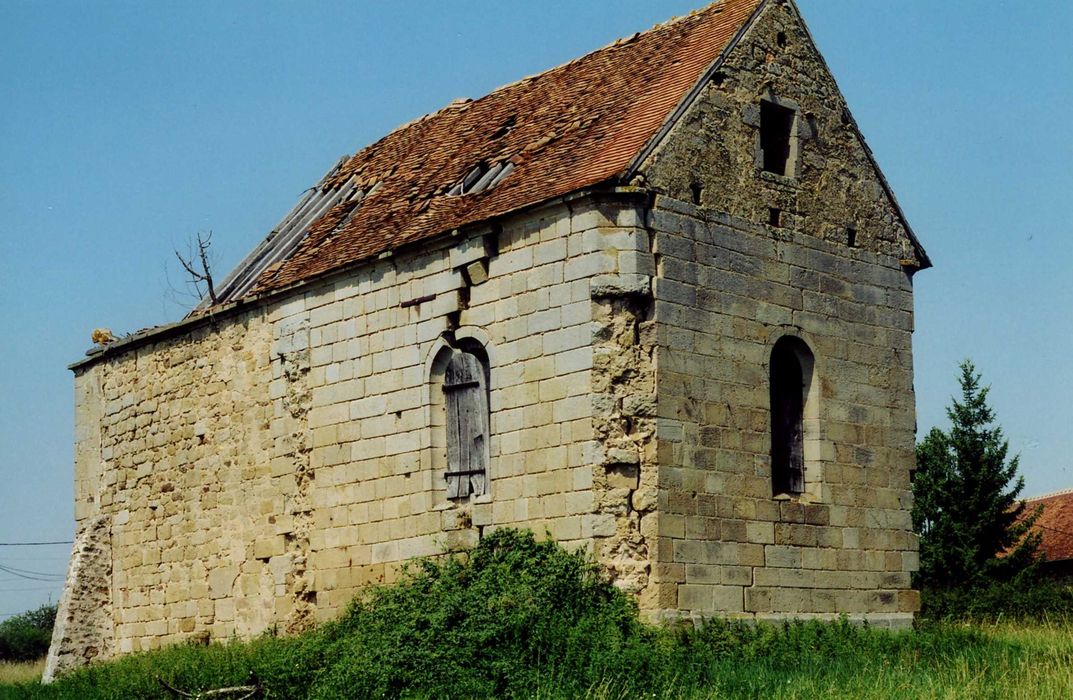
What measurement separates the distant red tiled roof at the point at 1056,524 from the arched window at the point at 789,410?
72.0ft

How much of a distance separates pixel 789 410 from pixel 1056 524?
25.3m

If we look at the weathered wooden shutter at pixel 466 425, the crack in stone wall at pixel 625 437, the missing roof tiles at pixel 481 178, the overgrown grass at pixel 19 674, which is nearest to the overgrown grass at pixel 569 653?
the crack in stone wall at pixel 625 437

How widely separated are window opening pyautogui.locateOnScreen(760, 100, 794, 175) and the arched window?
2.12m

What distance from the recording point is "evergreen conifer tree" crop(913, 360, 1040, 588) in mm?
33375

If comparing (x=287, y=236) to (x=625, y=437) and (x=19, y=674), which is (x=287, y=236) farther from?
(x=19, y=674)

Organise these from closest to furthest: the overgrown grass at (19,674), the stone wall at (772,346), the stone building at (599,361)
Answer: the stone building at (599,361), the stone wall at (772,346), the overgrown grass at (19,674)

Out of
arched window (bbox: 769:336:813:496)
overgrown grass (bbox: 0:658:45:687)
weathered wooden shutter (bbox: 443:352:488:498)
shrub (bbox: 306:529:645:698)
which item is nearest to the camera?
shrub (bbox: 306:529:645:698)

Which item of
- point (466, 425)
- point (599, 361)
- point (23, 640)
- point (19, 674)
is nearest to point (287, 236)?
point (466, 425)

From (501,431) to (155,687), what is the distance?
5.26m

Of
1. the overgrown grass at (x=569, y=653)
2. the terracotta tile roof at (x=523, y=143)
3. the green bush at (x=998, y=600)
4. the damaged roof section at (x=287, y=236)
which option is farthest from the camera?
the green bush at (x=998, y=600)

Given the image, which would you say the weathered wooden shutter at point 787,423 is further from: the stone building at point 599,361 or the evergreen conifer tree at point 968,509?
the evergreen conifer tree at point 968,509

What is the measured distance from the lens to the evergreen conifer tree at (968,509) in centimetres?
3338

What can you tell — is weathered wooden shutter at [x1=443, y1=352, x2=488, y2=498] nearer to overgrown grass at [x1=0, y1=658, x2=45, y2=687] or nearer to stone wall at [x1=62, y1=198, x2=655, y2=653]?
stone wall at [x1=62, y1=198, x2=655, y2=653]

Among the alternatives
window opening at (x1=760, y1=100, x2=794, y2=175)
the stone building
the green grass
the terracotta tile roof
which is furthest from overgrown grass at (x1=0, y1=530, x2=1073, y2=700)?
the green grass
